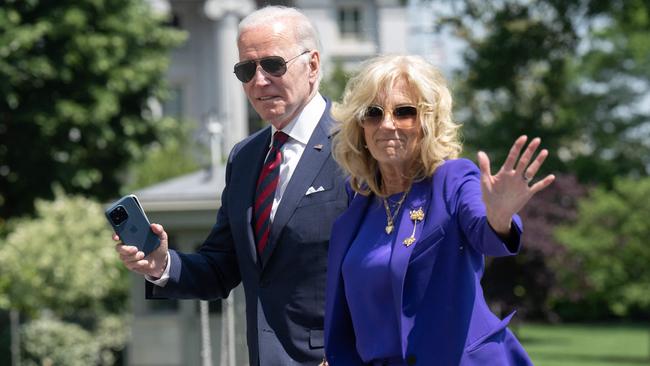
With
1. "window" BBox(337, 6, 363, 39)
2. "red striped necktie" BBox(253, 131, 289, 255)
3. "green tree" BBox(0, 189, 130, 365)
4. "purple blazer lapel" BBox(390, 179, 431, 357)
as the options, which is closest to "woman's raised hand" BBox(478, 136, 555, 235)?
"purple blazer lapel" BBox(390, 179, 431, 357)

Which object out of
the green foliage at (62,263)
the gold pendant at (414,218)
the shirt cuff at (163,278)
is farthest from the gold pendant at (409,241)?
the green foliage at (62,263)

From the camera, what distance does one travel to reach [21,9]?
92.5 feet

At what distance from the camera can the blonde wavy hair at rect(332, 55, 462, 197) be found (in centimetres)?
443

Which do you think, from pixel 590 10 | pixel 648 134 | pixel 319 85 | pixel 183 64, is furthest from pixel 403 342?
pixel 183 64

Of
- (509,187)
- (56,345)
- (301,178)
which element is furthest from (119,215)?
(56,345)

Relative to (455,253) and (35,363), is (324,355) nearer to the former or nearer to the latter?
(455,253)

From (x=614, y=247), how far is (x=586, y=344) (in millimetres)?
A: 8470

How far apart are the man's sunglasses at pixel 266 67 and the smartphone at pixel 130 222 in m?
0.64

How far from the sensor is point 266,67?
518 centimetres

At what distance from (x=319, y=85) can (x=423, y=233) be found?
1257 mm

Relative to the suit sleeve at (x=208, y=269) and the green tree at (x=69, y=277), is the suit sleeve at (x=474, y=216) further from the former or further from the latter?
the green tree at (x=69, y=277)

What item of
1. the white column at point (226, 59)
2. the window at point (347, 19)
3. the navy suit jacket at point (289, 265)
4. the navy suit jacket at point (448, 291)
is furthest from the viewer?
the window at point (347, 19)

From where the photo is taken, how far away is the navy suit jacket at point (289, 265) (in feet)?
16.6

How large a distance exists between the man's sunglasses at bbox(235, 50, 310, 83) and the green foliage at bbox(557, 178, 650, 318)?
104ft
